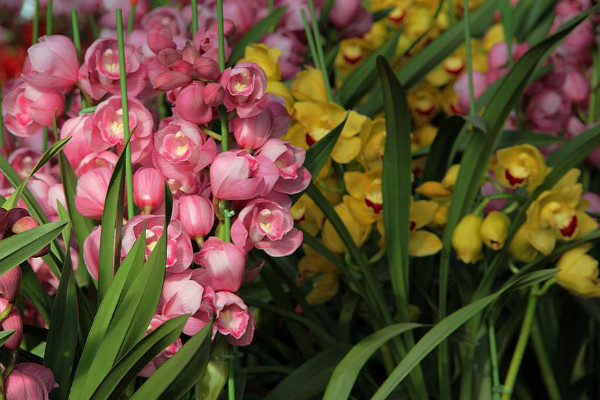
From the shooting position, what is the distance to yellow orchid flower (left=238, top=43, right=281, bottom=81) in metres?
0.72

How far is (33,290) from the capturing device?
19.4 inches

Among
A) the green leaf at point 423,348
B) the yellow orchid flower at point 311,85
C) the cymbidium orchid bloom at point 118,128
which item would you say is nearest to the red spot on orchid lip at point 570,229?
the green leaf at point 423,348

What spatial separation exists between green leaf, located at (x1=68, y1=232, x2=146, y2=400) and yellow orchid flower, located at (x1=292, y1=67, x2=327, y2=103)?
324 millimetres

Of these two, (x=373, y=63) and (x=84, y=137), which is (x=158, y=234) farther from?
(x=373, y=63)

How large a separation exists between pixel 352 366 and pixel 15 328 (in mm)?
236

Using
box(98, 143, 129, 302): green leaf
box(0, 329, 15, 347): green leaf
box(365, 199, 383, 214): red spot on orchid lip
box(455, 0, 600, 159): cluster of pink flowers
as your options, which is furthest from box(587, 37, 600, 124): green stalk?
box(0, 329, 15, 347): green leaf

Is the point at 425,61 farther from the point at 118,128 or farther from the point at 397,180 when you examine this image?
the point at 118,128

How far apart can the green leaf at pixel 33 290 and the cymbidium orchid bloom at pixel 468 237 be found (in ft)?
1.05

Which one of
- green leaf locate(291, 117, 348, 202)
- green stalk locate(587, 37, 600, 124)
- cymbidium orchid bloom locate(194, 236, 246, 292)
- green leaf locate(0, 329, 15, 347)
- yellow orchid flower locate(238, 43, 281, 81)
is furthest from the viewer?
green stalk locate(587, 37, 600, 124)

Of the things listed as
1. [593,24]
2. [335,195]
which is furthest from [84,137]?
[593,24]

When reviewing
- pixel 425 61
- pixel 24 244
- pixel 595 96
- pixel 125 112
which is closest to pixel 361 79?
pixel 425 61

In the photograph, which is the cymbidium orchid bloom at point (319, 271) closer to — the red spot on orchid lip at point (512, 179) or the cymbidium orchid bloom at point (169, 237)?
the red spot on orchid lip at point (512, 179)

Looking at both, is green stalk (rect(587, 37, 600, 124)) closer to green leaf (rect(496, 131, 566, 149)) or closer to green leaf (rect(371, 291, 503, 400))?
green leaf (rect(496, 131, 566, 149))

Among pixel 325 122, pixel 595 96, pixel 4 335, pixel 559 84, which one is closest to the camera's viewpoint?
pixel 4 335
